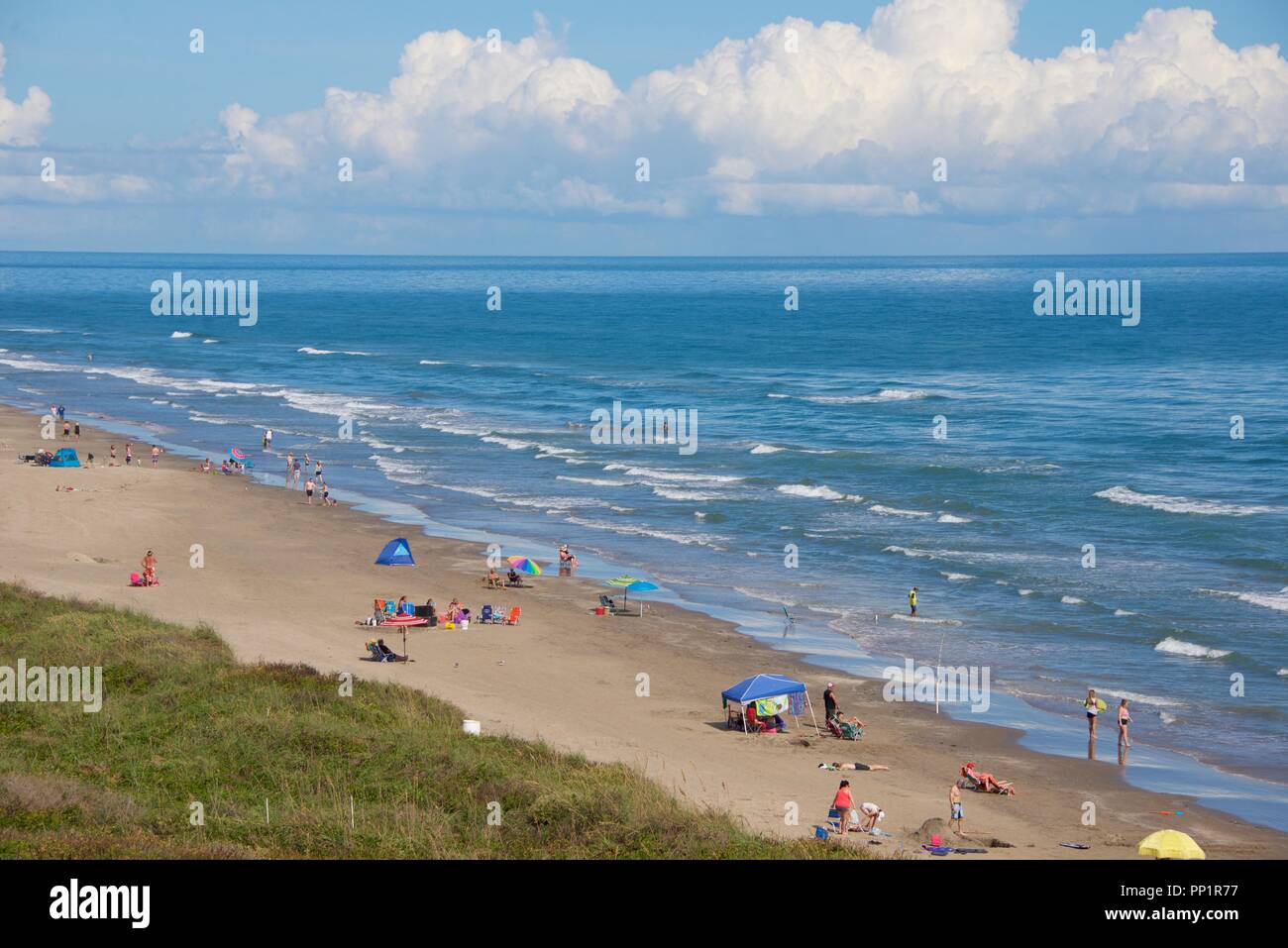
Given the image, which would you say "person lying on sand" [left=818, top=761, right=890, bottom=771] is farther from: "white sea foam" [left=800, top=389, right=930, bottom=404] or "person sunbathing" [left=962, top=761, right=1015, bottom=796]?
"white sea foam" [left=800, top=389, right=930, bottom=404]

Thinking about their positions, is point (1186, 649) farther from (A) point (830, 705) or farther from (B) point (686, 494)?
(B) point (686, 494)

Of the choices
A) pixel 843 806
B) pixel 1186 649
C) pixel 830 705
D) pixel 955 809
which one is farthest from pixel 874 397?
pixel 843 806

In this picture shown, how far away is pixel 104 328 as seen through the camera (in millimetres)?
141375

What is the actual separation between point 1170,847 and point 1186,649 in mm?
14219

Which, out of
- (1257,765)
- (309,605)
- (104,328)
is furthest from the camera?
(104,328)

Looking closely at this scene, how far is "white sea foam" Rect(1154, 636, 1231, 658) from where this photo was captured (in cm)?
2981

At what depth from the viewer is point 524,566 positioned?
36219 millimetres

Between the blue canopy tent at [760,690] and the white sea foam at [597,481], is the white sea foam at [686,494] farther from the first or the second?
the blue canopy tent at [760,690]
